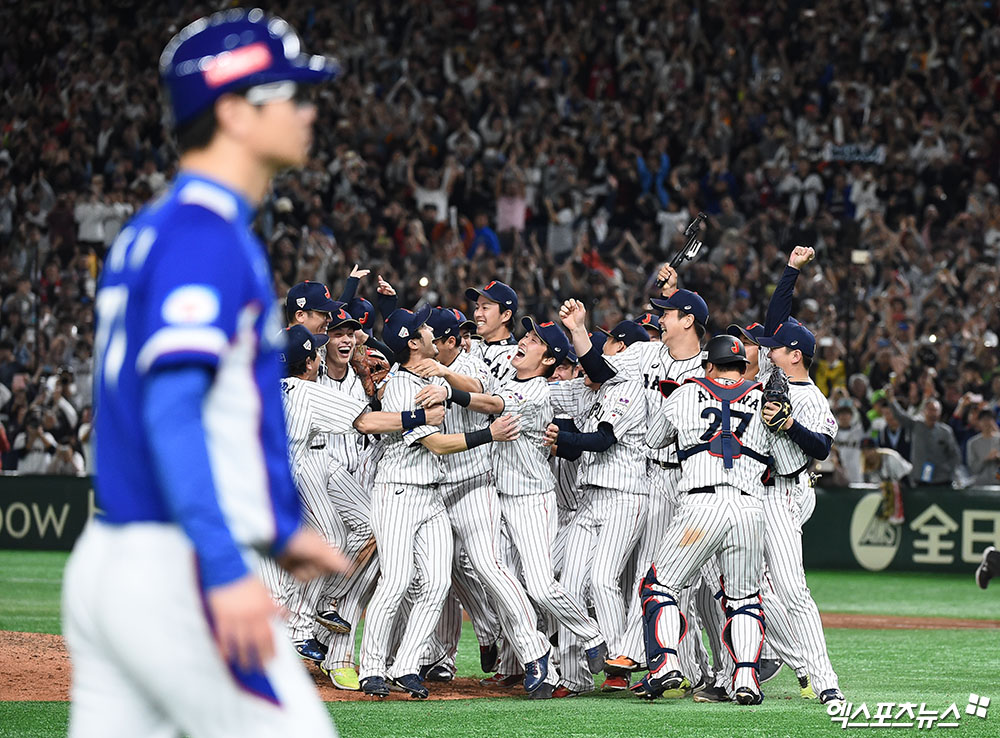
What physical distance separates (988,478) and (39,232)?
521 inches

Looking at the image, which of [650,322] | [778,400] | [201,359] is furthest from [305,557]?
[650,322]

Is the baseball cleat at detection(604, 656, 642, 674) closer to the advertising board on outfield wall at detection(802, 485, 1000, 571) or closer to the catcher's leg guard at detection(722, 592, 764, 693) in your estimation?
the catcher's leg guard at detection(722, 592, 764, 693)

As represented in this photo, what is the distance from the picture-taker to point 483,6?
25812mm

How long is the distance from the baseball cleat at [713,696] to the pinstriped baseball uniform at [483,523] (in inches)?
35.6

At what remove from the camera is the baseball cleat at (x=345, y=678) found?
8.72 metres

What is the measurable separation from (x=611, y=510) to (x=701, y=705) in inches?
54.4

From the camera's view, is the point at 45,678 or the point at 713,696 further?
the point at 45,678

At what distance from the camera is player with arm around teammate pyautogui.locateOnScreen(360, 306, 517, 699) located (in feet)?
27.0

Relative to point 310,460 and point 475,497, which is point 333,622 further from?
point 475,497

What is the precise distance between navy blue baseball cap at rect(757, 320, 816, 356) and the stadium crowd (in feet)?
27.1

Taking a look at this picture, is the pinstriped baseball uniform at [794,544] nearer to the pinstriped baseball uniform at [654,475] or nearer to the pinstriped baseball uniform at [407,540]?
the pinstriped baseball uniform at [654,475]

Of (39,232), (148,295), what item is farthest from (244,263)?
(39,232)

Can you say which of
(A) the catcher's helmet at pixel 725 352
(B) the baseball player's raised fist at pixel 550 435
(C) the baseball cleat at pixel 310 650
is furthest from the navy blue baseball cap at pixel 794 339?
(C) the baseball cleat at pixel 310 650

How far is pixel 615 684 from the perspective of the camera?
8.80 metres
